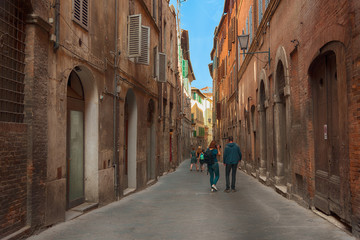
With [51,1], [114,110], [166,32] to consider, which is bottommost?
[114,110]

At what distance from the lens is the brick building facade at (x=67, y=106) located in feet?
17.9

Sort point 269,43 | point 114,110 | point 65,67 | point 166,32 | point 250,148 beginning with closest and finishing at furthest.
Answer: point 65,67 < point 114,110 < point 269,43 < point 250,148 < point 166,32

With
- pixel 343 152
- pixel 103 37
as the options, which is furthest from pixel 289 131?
pixel 103 37

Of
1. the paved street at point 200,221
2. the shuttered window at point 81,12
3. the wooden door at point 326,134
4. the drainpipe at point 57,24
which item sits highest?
the shuttered window at point 81,12

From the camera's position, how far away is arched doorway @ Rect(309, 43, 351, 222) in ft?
19.7

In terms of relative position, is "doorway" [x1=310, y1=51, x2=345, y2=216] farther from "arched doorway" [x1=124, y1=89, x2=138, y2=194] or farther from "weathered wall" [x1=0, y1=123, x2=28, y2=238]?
"arched doorway" [x1=124, y1=89, x2=138, y2=194]

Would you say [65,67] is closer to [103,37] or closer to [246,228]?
[103,37]

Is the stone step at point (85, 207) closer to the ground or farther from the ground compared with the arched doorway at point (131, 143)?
closer to the ground

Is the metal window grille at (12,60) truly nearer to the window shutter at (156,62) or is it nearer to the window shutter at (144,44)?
the window shutter at (144,44)

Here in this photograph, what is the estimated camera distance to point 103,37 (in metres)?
9.27

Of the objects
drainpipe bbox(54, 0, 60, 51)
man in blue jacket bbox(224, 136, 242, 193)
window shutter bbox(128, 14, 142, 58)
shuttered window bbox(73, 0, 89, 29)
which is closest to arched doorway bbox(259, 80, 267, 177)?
man in blue jacket bbox(224, 136, 242, 193)

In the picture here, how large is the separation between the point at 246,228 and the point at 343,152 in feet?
6.79

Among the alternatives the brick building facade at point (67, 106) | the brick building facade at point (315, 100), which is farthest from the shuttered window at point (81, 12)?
the brick building facade at point (315, 100)

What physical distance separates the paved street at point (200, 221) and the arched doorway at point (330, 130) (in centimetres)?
47
